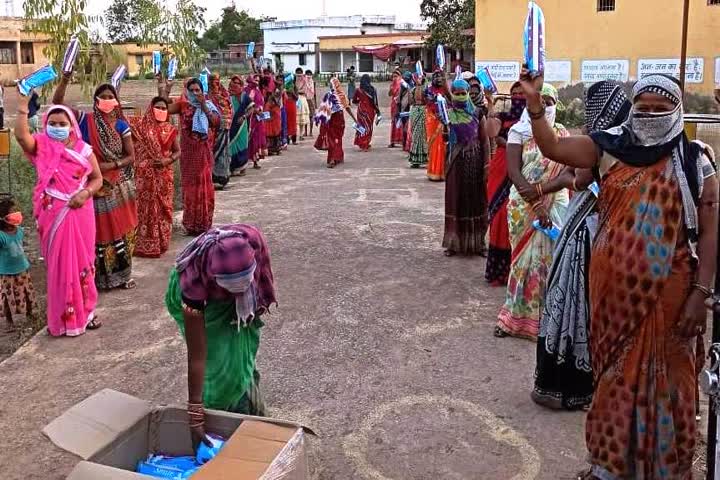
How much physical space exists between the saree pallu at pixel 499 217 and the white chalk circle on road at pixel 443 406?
2.06m

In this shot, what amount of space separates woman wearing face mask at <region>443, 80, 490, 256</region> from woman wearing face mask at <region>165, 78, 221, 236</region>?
9.45ft

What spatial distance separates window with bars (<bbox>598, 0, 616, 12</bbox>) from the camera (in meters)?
18.7

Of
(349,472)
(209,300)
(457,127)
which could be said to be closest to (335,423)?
(349,472)

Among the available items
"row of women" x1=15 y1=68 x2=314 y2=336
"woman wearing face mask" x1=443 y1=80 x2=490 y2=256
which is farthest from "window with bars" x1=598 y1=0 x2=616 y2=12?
"woman wearing face mask" x1=443 y1=80 x2=490 y2=256

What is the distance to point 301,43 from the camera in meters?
56.4

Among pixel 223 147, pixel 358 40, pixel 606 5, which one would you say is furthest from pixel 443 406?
pixel 358 40

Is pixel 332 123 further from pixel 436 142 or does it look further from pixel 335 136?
pixel 436 142

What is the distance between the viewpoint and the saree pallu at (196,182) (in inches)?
331

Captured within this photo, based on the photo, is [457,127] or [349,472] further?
[457,127]

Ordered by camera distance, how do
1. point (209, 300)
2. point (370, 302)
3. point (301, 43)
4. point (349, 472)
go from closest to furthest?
1. point (209, 300)
2. point (349, 472)
3. point (370, 302)
4. point (301, 43)

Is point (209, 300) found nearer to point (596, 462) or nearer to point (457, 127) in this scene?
point (596, 462)

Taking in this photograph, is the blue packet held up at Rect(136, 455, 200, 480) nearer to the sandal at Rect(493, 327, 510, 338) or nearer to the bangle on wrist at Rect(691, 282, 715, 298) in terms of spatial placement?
the bangle on wrist at Rect(691, 282, 715, 298)

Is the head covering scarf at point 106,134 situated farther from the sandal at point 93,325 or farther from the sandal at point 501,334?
the sandal at point 501,334

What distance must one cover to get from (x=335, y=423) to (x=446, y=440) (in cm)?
61
